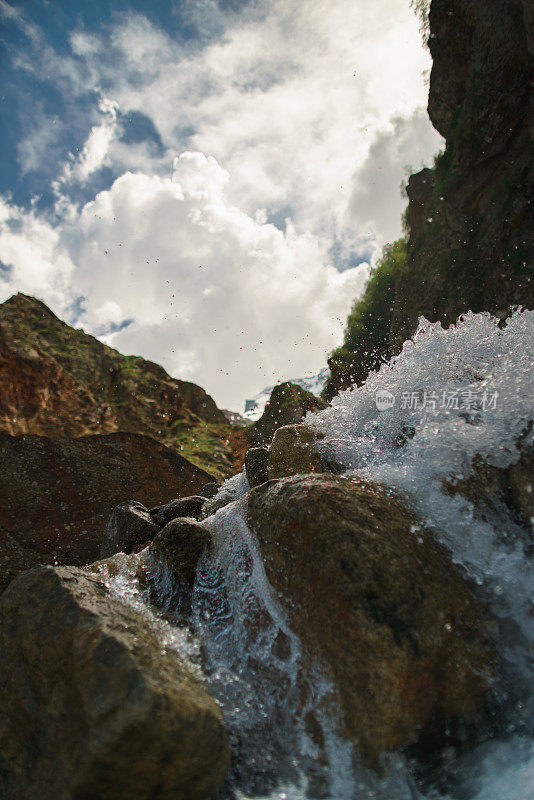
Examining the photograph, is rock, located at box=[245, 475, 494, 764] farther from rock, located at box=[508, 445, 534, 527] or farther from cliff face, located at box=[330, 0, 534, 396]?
cliff face, located at box=[330, 0, 534, 396]

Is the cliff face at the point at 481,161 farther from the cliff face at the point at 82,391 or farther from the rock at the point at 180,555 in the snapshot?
the rock at the point at 180,555

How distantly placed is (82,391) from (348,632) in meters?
9.21

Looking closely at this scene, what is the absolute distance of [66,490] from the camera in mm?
7102

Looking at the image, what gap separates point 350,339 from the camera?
27.2 metres

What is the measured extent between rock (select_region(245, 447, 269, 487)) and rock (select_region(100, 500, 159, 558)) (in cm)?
140

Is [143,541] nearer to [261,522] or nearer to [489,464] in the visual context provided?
[261,522]

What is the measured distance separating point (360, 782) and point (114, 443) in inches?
280

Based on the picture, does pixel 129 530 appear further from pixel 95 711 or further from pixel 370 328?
pixel 370 328

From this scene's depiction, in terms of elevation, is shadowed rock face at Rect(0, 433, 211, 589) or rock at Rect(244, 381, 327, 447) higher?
rock at Rect(244, 381, 327, 447)

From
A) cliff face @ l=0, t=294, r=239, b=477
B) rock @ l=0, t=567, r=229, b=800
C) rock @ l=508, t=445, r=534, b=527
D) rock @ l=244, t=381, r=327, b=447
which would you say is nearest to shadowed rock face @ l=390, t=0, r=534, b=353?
rock @ l=244, t=381, r=327, b=447

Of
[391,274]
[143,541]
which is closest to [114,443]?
[143,541]

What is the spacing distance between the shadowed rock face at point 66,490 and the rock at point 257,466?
322 cm

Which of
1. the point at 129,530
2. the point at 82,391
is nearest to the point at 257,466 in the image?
the point at 129,530

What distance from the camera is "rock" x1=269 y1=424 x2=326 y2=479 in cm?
421
